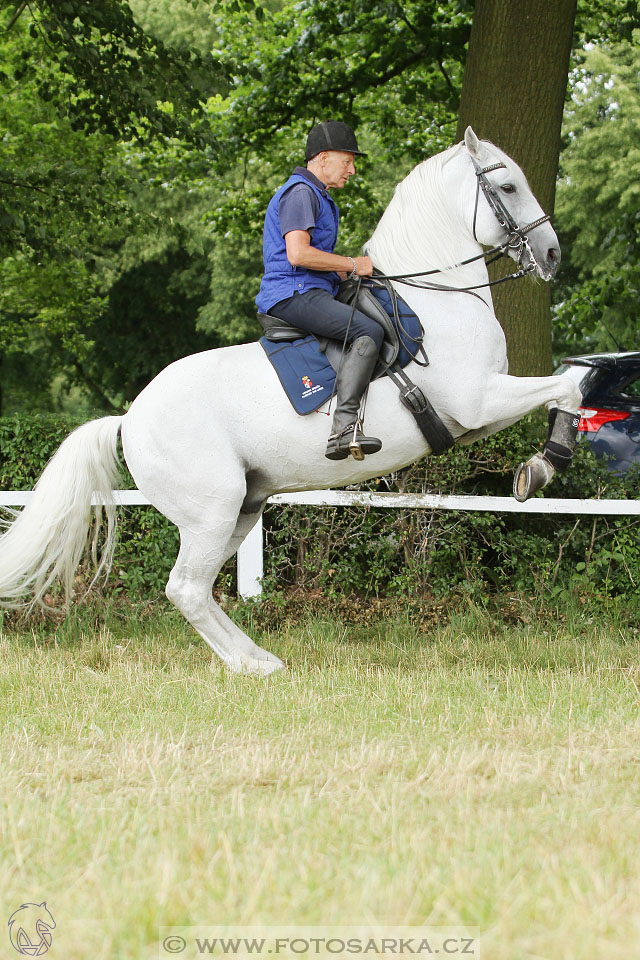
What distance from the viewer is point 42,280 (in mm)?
21594

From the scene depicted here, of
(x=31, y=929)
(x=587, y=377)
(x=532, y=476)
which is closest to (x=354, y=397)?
(x=532, y=476)

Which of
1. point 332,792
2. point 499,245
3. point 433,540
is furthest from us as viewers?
point 433,540

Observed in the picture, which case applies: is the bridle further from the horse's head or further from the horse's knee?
the horse's knee

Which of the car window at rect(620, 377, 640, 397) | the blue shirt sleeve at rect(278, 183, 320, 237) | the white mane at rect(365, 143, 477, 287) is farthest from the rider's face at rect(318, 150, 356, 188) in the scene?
the car window at rect(620, 377, 640, 397)

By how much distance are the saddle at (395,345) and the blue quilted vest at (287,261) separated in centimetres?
16

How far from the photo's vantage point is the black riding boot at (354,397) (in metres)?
5.30

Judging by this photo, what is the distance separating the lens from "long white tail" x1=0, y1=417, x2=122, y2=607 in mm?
6184

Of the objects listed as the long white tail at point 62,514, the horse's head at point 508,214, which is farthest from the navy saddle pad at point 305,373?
the long white tail at point 62,514

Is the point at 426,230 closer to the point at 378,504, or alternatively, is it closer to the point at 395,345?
the point at 395,345

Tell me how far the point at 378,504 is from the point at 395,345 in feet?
6.39

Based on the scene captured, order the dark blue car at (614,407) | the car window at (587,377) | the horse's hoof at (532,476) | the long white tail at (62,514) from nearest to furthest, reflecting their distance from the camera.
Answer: the horse's hoof at (532,476), the long white tail at (62,514), the dark blue car at (614,407), the car window at (587,377)

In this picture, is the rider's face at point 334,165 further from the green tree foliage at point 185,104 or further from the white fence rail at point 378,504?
the green tree foliage at point 185,104

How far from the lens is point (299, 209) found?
539 cm

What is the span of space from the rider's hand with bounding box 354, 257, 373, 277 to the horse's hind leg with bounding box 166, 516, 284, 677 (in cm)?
161
